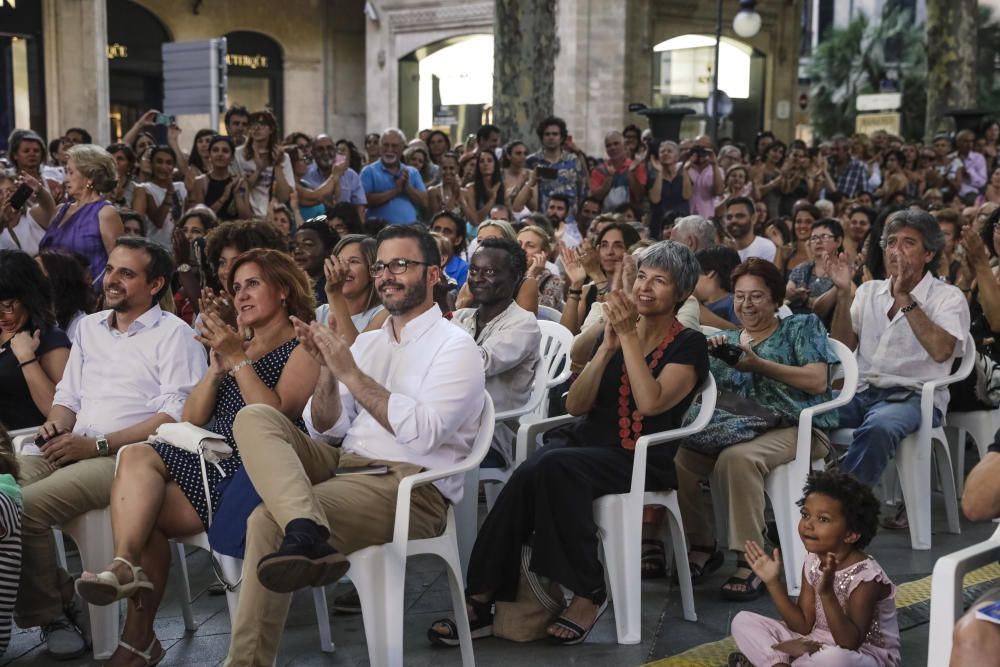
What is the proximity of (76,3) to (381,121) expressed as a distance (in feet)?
27.7

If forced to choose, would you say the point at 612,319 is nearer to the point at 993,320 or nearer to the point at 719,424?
the point at 719,424

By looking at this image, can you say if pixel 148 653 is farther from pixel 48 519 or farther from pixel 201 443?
pixel 201 443

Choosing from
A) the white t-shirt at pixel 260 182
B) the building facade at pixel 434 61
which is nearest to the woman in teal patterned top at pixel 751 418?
the white t-shirt at pixel 260 182

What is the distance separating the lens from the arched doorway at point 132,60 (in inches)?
978

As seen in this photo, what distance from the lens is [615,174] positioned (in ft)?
39.1

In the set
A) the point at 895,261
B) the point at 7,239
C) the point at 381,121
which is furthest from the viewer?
the point at 381,121

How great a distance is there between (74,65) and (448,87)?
9.69m

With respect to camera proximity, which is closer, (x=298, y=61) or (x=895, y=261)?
(x=895, y=261)

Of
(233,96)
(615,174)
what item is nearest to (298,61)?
(233,96)

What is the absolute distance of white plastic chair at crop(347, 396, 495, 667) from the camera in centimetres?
408

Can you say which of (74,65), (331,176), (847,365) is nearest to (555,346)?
(847,365)

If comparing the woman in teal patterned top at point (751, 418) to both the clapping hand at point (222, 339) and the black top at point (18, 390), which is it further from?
the black top at point (18, 390)

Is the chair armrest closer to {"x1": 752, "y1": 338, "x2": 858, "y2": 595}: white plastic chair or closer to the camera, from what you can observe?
the camera

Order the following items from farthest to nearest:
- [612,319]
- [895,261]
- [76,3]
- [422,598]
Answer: [76,3]
[895,261]
[422,598]
[612,319]
